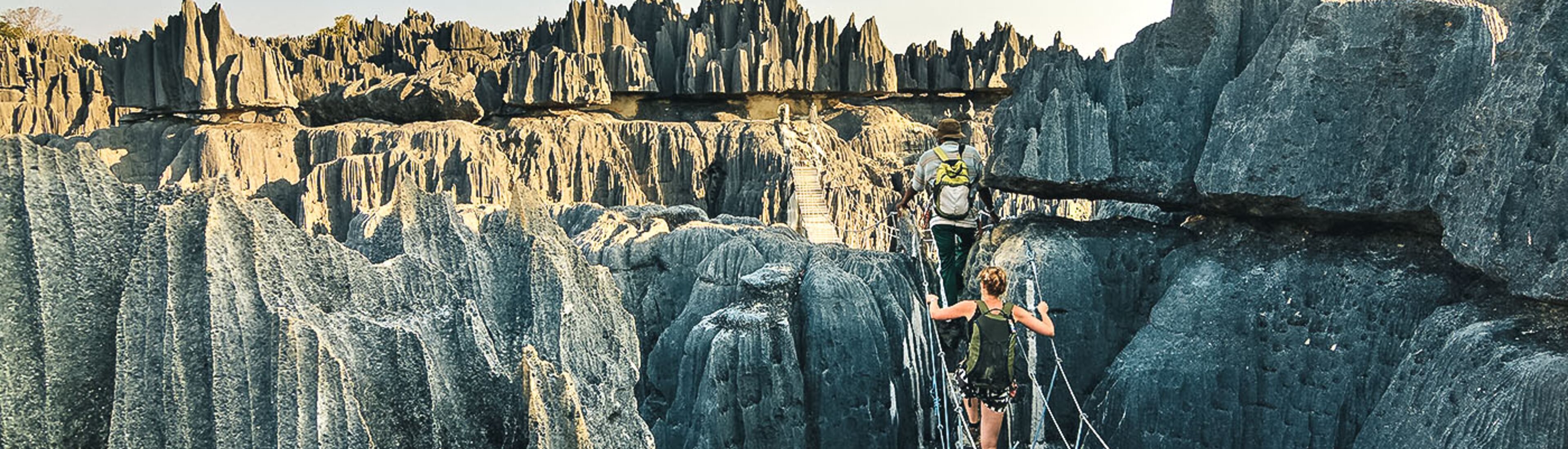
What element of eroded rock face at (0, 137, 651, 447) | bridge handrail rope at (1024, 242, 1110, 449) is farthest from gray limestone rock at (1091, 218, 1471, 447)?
eroded rock face at (0, 137, 651, 447)

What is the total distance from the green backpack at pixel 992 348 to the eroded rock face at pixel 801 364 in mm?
2320

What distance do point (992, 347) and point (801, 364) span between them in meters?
2.65

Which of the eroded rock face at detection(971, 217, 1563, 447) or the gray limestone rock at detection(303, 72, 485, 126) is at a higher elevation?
the gray limestone rock at detection(303, 72, 485, 126)

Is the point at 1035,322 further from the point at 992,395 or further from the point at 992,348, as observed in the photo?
the point at 992,395

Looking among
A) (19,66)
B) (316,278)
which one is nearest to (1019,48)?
(19,66)

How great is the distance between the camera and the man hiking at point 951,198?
23.6ft

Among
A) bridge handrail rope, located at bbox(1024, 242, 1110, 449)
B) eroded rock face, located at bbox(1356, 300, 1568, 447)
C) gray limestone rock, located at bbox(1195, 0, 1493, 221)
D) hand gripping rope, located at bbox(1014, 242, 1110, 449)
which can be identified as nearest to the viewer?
eroded rock face, located at bbox(1356, 300, 1568, 447)

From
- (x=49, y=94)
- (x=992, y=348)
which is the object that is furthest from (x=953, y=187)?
(x=49, y=94)

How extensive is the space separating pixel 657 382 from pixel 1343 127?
5385 millimetres

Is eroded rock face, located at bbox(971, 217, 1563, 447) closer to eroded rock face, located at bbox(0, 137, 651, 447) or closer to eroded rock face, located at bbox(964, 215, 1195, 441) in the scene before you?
eroded rock face, located at bbox(964, 215, 1195, 441)

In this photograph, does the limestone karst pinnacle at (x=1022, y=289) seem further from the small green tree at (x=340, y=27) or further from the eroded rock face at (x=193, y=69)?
the small green tree at (x=340, y=27)

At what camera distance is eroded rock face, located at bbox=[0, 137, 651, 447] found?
322 centimetres

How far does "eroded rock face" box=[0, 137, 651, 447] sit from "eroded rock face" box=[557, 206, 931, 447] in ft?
10.8

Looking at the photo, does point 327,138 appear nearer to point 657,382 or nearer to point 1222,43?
point 657,382
